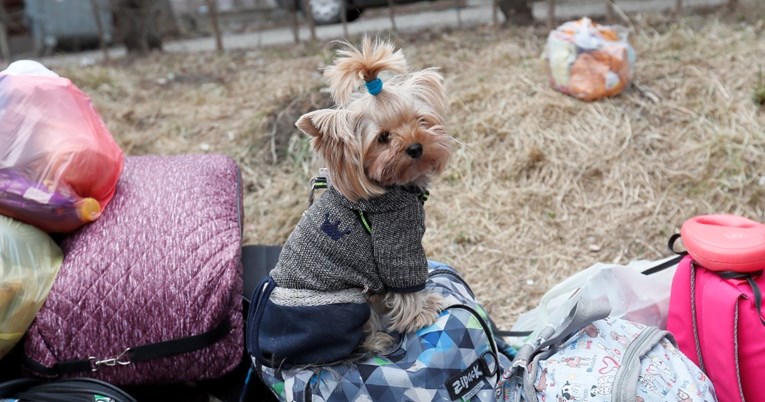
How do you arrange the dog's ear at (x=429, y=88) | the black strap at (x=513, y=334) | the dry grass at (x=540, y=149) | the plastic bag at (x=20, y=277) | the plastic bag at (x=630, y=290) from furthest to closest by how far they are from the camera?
the dry grass at (x=540, y=149)
the black strap at (x=513, y=334)
the plastic bag at (x=630, y=290)
the plastic bag at (x=20, y=277)
the dog's ear at (x=429, y=88)

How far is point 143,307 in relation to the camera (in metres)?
2.21

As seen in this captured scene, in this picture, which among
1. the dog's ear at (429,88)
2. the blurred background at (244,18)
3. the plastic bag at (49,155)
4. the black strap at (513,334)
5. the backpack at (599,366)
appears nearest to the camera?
the backpack at (599,366)

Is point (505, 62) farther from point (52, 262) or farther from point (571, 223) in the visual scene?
point (52, 262)

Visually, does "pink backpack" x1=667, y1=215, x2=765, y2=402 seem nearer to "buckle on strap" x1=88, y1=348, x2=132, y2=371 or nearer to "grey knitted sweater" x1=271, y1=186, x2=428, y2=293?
"grey knitted sweater" x1=271, y1=186, x2=428, y2=293

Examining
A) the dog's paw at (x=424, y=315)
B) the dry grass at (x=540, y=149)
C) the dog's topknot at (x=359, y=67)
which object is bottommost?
the dry grass at (x=540, y=149)

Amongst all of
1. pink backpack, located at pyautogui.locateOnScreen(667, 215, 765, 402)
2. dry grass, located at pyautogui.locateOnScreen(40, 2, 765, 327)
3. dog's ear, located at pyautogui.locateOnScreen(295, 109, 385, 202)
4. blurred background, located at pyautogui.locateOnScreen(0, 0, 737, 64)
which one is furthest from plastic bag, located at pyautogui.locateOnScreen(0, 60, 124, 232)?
blurred background, located at pyautogui.locateOnScreen(0, 0, 737, 64)

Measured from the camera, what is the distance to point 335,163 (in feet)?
6.35

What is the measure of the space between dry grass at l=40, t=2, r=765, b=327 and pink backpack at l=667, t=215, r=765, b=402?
1.04 metres

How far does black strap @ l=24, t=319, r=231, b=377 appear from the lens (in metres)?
2.22

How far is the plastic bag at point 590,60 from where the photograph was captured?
4152 millimetres

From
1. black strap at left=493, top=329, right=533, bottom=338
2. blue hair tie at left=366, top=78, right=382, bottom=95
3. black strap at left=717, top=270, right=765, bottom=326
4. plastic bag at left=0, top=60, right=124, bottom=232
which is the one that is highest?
blue hair tie at left=366, top=78, right=382, bottom=95

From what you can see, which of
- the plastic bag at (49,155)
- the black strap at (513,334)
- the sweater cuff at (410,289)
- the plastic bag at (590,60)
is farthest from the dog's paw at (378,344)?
the plastic bag at (590,60)

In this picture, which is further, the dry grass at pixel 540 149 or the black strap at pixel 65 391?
the dry grass at pixel 540 149

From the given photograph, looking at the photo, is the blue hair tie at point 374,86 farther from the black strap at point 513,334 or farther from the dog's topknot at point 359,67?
the black strap at point 513,334
